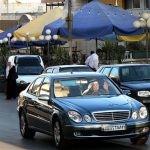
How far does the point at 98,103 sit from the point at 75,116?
22.1 inches

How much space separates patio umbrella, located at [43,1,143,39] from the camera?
24859 millimetres

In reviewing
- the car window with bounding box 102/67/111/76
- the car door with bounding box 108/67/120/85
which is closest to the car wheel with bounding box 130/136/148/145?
the car door with bounding box 108/67/120/85

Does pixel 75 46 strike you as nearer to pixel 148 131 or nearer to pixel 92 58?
pixel 92 58

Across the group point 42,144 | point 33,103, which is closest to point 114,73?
point 33,103

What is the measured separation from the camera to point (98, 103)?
38.3 ft

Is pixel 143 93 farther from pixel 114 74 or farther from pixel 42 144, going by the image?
pixel 42 144

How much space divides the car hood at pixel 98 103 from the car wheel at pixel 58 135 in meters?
0.41

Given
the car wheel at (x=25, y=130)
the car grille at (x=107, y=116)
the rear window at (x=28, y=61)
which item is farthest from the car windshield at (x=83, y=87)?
the rear window at (x=28, y=61)

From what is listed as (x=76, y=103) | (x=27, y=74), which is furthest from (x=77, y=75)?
(x=27, y=74)

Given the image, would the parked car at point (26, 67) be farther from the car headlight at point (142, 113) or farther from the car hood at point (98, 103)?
the car headlight at point (142, 113)

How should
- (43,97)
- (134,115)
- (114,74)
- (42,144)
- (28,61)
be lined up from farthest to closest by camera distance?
(28,61) → (114,74) → (42,144) → (43,97) → (134,115)

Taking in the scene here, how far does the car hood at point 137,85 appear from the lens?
720 inches

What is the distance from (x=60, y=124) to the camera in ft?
38.1

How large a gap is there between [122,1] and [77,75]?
37.0m
